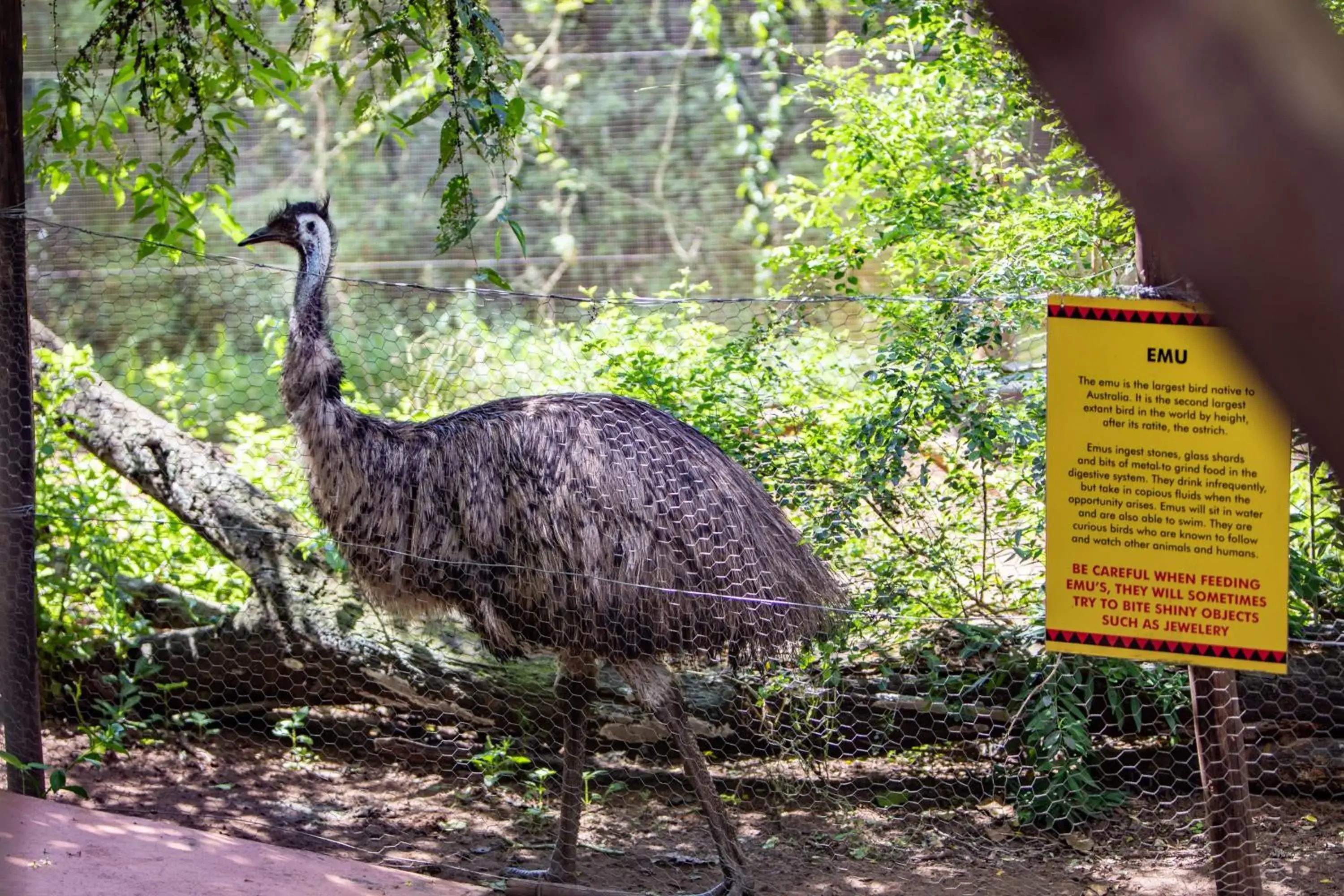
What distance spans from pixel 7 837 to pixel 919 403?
2719 mm

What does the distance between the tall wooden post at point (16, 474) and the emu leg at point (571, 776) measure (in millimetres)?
1581

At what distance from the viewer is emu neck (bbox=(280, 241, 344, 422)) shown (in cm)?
392

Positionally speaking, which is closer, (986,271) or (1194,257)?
(1194,257)

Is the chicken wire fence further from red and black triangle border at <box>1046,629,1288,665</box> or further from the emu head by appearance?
red and black triangle border at <box>1046,629,1288,665</box>

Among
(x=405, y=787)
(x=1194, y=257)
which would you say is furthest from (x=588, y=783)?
(x=1194, y=257)

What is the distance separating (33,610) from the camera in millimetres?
4203

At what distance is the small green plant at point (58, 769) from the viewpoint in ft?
13.1

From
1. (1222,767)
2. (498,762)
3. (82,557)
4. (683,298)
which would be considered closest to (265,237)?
(683,298)

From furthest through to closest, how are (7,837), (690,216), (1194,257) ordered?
(690,216), (7,837), (1194,257)

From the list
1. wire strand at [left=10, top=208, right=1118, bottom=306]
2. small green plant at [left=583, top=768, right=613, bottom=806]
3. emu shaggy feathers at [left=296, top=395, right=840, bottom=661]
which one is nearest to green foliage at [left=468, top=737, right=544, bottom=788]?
small green plant at [left=583, top=768, right=613, bottom=806]

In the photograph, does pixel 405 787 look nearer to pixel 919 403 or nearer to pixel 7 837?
pixel 7 837

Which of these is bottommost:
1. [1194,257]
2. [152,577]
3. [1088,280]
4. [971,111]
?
[152,577]

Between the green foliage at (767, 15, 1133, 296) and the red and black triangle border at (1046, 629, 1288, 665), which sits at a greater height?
the green foliage at (767, 15, 1133, 296)

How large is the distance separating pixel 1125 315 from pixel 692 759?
1.64m
